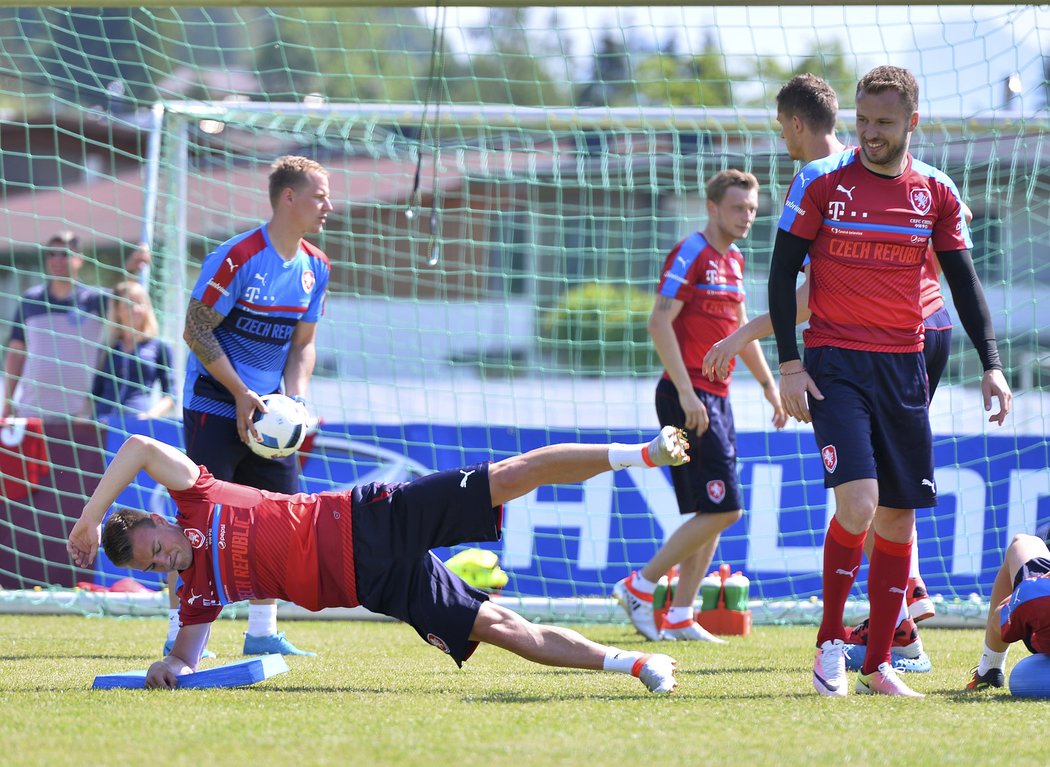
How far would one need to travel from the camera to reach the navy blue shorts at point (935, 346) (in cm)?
514

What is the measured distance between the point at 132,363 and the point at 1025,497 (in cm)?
600

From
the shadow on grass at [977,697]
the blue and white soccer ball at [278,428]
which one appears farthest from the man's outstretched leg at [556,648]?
the blue and white soccer ball at [278,428]

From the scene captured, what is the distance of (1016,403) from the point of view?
10.1m

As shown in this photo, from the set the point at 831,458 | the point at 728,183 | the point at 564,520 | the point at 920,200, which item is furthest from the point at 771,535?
the point at 920,200

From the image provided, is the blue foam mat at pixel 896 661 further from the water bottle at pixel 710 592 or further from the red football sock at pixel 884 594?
the water bottle at pixel 710 592

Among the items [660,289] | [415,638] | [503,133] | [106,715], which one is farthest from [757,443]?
[106,715]

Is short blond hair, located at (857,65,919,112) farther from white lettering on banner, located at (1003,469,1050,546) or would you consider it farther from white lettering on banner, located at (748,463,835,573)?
white lettering on banner, located at (1003,469,1050,546)

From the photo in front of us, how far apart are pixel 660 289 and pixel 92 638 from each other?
357 centimetres

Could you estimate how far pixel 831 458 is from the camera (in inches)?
171

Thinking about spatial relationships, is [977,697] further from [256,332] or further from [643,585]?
[256,332]

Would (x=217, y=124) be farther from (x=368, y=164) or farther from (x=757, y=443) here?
(x=368, y=164)

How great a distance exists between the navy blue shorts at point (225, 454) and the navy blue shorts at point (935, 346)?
9.49 ft

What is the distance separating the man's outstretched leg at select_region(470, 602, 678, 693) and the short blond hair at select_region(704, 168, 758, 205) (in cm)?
313

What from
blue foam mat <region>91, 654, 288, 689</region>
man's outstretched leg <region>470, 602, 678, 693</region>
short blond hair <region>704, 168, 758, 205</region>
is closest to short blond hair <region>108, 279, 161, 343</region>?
short blond hair <region>704, 168, 758, 205</region>
